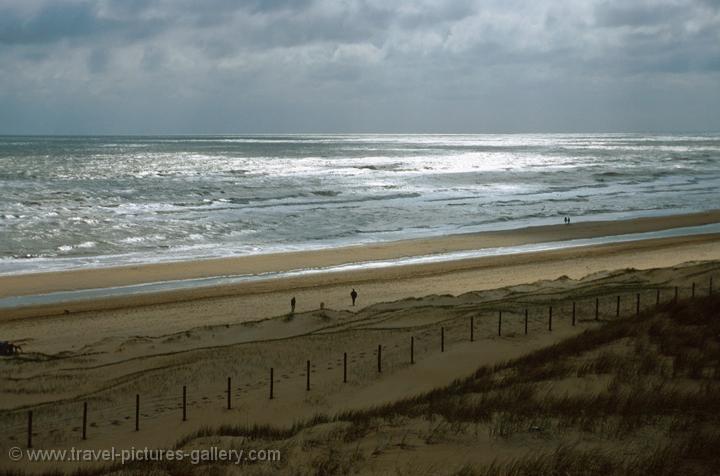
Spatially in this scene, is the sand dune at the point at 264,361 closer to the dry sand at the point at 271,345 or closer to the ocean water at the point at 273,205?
the dry sand at the point at 271,345

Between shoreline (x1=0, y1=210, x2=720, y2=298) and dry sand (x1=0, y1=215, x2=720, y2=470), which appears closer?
dry sand (x1=0, y1=215, x2=720, y2=470)

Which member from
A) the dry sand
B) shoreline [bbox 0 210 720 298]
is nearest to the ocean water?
shoreline [bbox 0 210 720 298]

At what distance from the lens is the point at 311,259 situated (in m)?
32.4

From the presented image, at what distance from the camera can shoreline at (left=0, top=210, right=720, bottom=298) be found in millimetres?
27000

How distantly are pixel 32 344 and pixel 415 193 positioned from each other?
49.2 meters

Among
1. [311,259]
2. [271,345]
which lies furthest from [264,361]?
[311,259]

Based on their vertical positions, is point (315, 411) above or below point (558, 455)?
below

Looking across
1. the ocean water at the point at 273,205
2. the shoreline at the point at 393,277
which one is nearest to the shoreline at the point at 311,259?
the ocean water at the point at 273,205

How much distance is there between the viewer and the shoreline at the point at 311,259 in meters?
27.0

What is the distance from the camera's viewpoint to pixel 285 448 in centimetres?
946

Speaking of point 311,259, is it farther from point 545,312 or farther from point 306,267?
point 545,312

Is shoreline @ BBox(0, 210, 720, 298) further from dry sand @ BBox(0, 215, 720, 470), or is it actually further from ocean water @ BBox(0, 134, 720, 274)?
dry sand @ BBox(0, 215, 720, 470)

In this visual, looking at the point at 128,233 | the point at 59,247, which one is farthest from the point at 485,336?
the point at 128,233

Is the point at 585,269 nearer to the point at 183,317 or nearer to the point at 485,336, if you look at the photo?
the point at 485,336
